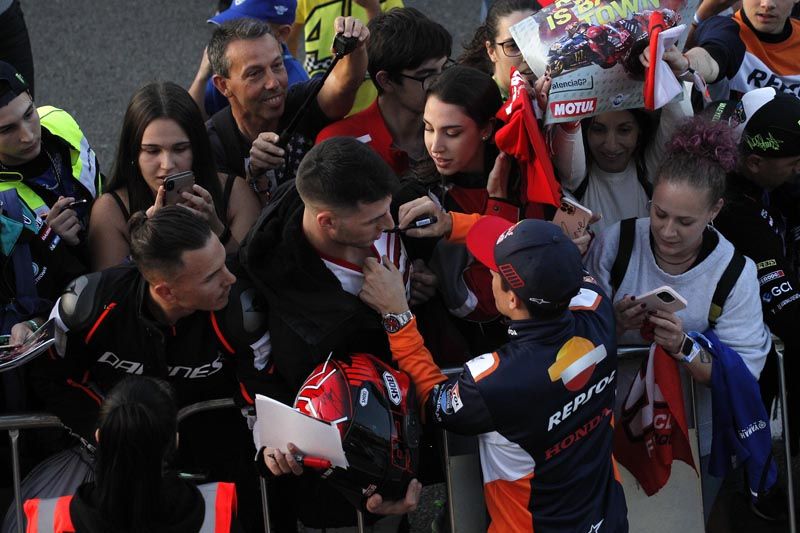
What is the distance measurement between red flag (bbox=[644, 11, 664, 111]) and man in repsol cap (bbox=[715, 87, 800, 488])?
1.75ft

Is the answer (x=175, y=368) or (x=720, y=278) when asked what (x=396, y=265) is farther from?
(x=720, y=278)

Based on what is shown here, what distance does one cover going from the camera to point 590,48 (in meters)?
3.62

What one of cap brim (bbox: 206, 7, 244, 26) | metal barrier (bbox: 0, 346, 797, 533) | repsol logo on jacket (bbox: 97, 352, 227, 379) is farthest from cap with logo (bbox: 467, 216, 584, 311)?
cap brim (bbox: 206, 7, 244, 26)

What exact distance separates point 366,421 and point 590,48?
4.79 ft

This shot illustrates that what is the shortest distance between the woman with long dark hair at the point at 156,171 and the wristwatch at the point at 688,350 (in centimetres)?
158

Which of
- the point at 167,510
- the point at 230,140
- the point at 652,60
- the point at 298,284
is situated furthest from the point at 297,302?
the point at 652,60

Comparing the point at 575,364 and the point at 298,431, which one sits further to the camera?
the point at 575,364

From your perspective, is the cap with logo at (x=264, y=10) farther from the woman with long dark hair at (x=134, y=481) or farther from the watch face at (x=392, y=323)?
the woman with long dark hair at (x=134, y=481)

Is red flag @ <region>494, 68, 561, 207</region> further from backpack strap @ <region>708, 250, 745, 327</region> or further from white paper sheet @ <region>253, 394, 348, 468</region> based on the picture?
white paper sheet @ <region>253, 394, 348, 468</region>

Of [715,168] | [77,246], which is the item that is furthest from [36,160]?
[715,168]

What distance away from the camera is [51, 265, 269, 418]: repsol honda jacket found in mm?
3434

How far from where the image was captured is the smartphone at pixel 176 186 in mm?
3707

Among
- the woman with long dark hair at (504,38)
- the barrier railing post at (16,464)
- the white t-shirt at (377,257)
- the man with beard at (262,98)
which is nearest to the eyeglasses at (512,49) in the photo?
the woman with long dark hair at (504,38)

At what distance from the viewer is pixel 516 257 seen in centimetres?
319
